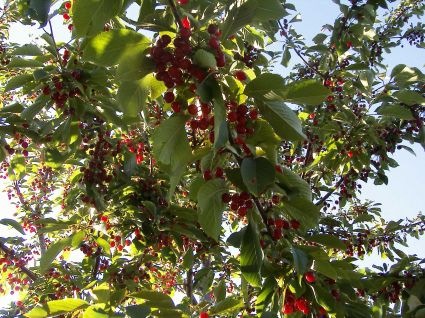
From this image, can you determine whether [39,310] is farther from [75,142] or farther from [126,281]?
[75,142]

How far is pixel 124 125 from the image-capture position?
2865 mm

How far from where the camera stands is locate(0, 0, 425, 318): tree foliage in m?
1.67

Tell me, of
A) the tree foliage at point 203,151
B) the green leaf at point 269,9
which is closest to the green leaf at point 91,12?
the tree foliage at point 203,151

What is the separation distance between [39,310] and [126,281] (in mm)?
990

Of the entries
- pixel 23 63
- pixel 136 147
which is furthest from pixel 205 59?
pixel 136 147

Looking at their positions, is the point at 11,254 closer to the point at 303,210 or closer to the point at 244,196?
the point at 244,196

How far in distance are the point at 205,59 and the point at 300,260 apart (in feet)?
2.71

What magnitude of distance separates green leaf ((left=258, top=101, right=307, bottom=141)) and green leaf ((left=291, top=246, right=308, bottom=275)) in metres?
0.44

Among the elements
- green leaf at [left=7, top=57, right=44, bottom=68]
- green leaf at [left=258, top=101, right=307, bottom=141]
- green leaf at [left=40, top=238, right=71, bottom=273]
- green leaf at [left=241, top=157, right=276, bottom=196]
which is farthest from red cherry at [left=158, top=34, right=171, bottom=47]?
green leaf at [left=40, top=238, right=71, bottom=273]

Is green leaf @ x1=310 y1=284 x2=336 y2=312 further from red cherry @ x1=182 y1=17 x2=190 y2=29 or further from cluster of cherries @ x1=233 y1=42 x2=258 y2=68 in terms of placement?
cluster of cherries @ x1=233 y1=42 x2=258 y2=68

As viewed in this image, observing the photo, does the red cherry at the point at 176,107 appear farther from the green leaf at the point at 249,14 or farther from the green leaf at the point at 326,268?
the green leaf at the point at 326,268

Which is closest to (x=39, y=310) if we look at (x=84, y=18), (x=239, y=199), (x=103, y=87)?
(x=239, y=199)

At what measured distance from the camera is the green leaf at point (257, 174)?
5.12 feet

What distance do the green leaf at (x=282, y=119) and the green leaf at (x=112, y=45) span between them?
52 centimetres
